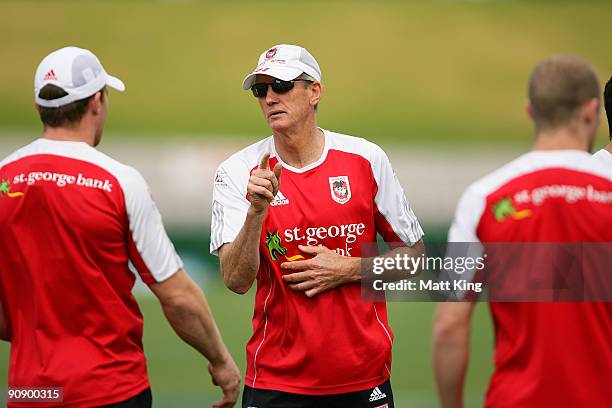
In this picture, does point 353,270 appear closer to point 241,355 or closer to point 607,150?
point 607,150

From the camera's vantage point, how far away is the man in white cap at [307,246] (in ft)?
16.2

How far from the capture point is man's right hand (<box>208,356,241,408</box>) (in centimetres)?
489

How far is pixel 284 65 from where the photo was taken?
17.1 feet

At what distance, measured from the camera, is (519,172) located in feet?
12.7

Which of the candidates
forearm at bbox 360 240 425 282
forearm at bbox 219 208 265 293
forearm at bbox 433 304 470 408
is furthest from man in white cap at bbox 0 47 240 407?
forearm at bbox 433 304 470 408

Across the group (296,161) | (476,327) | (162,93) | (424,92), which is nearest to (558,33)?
(424,92)

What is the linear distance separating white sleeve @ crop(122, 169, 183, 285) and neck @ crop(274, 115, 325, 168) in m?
0.90

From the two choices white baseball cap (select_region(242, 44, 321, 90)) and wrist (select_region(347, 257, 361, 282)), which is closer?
wrist (select_region(347, 257, 361, 282))

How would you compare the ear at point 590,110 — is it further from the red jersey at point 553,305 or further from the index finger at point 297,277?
the index finger at point 297,277

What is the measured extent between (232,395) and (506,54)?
2750cm

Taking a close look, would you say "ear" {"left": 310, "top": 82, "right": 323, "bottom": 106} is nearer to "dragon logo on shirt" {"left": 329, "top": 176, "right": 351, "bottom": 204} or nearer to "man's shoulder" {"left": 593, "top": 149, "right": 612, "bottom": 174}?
"dragon logo on shirt" {"left": 329, "top": 176, "right": 351, "bottom": 204}

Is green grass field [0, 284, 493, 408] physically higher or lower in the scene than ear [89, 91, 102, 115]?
lower

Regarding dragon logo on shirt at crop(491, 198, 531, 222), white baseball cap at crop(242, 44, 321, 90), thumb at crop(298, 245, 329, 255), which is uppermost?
white baseball cap at crop(242, 44, 321, 90)

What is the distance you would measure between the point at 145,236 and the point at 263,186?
23.2 inches
